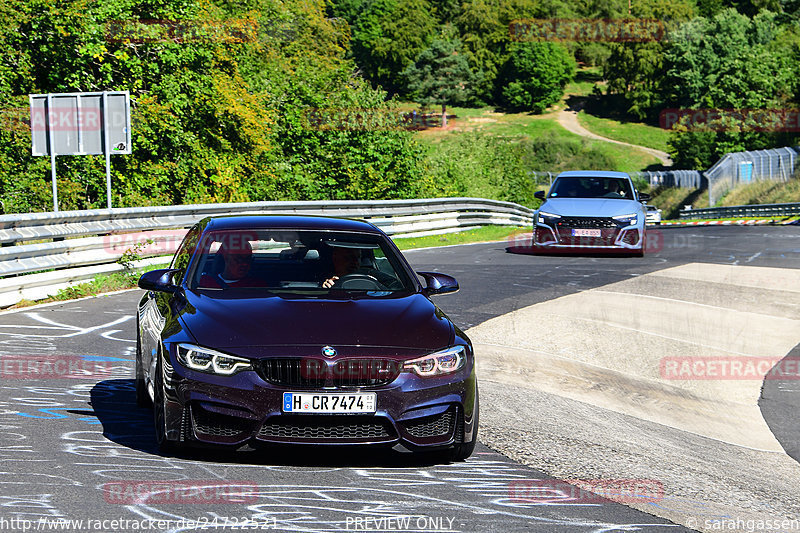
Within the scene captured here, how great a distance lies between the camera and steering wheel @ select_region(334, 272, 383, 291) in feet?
22.2

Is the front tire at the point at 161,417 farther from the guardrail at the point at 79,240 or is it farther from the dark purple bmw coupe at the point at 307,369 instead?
the guardrail at the point at 79,240

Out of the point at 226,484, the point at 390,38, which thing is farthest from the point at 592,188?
the point at 390,38

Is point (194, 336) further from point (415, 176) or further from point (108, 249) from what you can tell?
point (415, 176)

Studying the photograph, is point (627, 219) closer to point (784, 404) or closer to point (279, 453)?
point (784, 404)

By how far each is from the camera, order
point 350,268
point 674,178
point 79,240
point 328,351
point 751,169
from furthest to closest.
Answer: point 674,178 → point 751,169 → point 79,240 → point 350,268 → point 328,351

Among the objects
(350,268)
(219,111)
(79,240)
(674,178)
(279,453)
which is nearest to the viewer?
(279,453)

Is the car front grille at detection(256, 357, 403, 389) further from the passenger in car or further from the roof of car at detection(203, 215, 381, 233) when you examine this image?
the roof of car at detection(203, 215, 381, 233)

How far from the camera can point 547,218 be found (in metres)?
20.6

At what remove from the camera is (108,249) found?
15.4m

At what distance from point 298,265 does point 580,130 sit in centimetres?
13239

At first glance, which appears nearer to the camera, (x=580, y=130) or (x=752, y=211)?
(x=752, y=211)

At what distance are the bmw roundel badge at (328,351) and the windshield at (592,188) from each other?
16.5 metres

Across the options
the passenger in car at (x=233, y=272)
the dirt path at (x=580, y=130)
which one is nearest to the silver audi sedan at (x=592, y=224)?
the passenger in car at (x=233, y=272)

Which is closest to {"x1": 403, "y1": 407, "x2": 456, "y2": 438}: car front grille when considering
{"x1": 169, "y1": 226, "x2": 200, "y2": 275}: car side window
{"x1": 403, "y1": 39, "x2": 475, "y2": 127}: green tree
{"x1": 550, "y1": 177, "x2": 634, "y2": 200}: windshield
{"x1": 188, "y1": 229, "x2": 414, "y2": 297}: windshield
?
{"x1": 188, "y1": 229, "x2": 414, "y2": 297}: windshield
